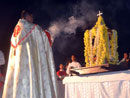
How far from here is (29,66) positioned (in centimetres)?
366

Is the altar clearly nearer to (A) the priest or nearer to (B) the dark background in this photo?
(A) the priest

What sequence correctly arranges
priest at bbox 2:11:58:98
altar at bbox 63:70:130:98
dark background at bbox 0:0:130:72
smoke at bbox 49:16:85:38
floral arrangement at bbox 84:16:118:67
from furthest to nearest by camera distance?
smoke at bbox 49:16:85:38
dark background at bbox 0:0:130:72
floral arrangement at bbox 84:16:118:67
priest at bbox 2:11:58:98
altar at bbox 63:70:130:98

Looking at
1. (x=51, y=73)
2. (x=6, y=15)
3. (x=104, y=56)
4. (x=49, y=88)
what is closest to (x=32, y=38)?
(x=51, y=73)

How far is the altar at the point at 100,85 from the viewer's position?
3.19 metres

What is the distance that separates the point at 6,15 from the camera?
862 cm

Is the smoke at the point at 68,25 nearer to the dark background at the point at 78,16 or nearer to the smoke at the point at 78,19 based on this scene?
the smoke at the point at 78,19

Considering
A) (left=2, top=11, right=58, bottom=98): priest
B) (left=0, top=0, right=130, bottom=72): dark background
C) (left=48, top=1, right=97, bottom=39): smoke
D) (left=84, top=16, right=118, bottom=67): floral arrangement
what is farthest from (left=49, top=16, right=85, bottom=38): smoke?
(left=2, top=11, right=58, bottom=98): priest

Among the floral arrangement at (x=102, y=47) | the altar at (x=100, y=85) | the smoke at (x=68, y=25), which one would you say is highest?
the smoke at (x=68, y=25)

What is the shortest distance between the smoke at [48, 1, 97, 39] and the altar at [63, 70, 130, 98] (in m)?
Answer: 7.82

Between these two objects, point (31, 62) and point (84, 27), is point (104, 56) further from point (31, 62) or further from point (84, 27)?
point (84, 27)

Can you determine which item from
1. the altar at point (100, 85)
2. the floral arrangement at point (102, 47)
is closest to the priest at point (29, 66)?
the altar at point (100, 85)

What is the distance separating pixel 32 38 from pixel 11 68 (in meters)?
0.70

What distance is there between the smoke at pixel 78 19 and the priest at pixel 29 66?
7.63 metres

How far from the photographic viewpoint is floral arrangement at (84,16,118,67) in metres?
4.15
